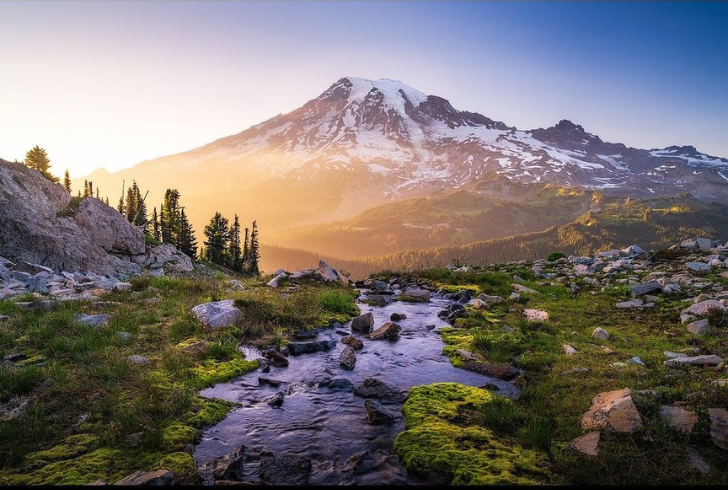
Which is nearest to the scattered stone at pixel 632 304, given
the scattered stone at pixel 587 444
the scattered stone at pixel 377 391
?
the scattered stone at pixel 587 444

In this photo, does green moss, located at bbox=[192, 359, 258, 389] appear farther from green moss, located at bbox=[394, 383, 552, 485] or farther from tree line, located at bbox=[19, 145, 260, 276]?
tree line, located at bbox=[19, 145, 260, 276]

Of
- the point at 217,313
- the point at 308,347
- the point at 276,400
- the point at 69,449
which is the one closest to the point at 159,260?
the point at 217,313

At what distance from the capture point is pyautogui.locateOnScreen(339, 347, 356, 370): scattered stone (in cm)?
938

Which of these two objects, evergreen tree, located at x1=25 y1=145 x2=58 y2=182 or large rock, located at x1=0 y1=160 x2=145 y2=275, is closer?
large rock, located at x1=0 y1=160 x2=145 y2=275

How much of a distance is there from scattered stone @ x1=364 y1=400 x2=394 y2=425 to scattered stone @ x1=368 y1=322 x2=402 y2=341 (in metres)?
4.82

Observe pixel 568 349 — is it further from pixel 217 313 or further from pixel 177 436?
pixel 217 313

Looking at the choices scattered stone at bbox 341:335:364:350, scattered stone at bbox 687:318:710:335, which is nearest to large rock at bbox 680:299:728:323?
scattered stone at bbox 687:318:710:335

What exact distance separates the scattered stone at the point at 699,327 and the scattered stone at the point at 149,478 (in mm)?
11745

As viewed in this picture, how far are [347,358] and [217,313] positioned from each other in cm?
474

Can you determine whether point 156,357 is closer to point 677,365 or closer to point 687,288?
point 677,365

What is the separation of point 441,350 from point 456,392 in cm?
294

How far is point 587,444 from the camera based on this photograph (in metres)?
5.21

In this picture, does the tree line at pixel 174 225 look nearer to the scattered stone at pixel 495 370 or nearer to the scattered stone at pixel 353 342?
the scattered stone at pixel 353 342

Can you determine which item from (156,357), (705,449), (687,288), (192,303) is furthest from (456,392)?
(687,288)
